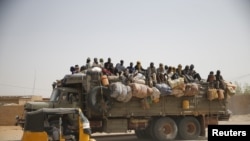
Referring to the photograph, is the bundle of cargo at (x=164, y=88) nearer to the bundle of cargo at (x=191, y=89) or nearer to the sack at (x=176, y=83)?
the sack at (x=176, y=83)

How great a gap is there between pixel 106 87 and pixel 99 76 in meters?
0.56

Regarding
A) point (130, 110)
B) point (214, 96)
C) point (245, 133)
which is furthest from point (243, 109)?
point (245, 133)

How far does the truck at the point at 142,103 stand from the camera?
14266 millimetres

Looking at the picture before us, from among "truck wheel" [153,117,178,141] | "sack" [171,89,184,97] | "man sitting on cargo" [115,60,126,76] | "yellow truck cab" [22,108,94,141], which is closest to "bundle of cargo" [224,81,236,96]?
"sack" [171,89,184,97]

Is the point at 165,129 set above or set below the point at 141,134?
above

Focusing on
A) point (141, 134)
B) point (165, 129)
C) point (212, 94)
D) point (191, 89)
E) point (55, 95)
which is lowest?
point (141, 134)

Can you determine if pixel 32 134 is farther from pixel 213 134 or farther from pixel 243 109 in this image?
pixel 243 109

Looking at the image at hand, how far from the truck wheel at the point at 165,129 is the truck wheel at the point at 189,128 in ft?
1.39

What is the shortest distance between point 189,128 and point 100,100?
4975 millimetres

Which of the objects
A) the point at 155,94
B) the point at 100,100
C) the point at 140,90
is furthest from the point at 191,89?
the point at 100,100

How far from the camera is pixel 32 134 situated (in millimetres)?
9086

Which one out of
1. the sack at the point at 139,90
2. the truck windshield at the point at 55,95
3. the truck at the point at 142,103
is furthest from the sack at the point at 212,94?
the truck windshield at the point at 55,95

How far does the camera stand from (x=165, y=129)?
1611cm

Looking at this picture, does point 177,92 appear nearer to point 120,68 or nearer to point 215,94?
point 215,94
